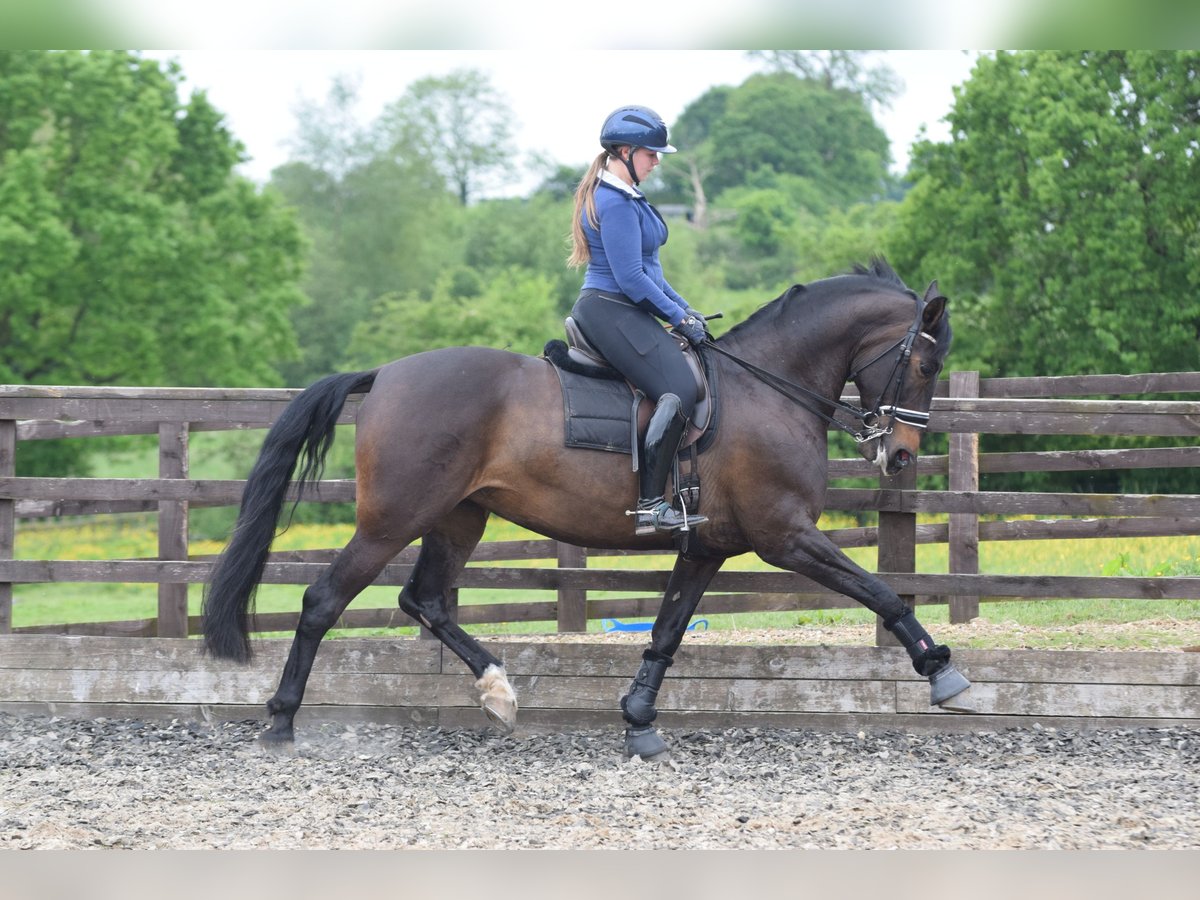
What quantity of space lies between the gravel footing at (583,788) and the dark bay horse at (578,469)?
1.12 feet

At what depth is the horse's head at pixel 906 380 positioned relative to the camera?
5797 mm

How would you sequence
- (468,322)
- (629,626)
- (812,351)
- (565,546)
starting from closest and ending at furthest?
(812,351) → (565,546) → (629,626) → (468,322)

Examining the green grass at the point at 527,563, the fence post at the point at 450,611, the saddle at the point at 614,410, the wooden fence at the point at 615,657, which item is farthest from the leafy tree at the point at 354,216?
the saddle at the point at 614,410

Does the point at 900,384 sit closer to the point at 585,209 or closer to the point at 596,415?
the point at 596,415

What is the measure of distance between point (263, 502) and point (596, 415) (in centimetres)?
163

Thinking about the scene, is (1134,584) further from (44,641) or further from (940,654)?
(44,641)

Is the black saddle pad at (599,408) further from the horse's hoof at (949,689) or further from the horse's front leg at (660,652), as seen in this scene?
the horse's hoof at (949,689)

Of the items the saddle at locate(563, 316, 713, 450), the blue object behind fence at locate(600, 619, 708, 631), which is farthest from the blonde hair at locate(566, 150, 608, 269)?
the blue object behind fence at locate(600, 619, 708, 631)

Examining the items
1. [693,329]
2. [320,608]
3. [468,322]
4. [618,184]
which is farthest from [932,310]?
[468,322]

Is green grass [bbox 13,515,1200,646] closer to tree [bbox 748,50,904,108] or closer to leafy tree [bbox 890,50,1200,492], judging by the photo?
leafy tree [bbox 890,50,1200,492]

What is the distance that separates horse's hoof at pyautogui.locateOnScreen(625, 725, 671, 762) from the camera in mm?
5797

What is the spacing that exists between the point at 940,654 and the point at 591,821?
190 centimetres

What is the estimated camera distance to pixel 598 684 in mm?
6371

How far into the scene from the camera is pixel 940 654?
5699 millimetres
